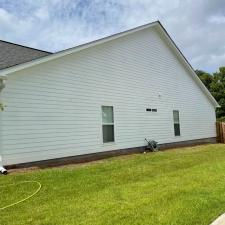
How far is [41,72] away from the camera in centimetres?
1190

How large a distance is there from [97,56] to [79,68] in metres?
1.30

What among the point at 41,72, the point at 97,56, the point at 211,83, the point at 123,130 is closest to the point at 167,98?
the point at 123,130

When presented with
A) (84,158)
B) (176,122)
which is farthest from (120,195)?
(176,122)

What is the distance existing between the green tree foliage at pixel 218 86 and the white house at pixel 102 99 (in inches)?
729

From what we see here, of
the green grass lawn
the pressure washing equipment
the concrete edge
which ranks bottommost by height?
the green grass lawn

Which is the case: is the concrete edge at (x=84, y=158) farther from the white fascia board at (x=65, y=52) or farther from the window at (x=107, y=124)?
the white fascia board at (x=65, y=52)

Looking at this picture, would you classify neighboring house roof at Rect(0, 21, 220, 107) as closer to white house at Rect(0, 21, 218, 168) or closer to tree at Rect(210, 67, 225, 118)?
white house at Rect(0, 21, 218, 168)

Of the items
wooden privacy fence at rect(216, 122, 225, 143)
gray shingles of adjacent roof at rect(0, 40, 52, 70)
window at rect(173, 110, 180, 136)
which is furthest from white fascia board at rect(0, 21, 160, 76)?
wooden privacy fence at rect(216, 122, 225, 143)

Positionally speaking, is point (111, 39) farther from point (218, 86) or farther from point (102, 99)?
point (218, 86)

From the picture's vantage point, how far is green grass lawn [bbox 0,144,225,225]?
587 cm

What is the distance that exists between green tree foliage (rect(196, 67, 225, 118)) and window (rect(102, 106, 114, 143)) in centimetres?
2708

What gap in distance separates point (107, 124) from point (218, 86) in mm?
29827

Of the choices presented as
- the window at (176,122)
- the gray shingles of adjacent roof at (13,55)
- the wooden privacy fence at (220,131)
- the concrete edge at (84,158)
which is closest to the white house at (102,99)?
the window at (176,122)

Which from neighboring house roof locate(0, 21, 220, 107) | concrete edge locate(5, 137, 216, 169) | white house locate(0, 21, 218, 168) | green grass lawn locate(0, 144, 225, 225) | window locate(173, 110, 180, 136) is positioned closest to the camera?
green grass lawn locate(0, 144, 225, 225)
